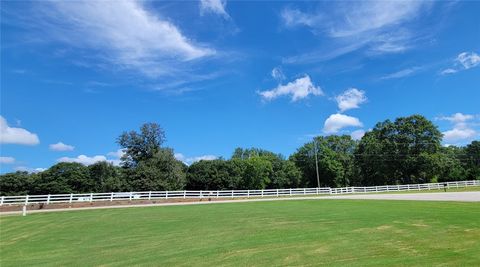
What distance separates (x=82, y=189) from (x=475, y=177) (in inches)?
2959

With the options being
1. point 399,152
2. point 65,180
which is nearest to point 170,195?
point 65,180

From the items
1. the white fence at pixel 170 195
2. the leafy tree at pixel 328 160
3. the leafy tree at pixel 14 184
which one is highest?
the leafy tree at pixel 328 160

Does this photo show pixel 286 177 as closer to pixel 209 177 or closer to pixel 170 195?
pixel 209 177

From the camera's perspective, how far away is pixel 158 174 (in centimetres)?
5781

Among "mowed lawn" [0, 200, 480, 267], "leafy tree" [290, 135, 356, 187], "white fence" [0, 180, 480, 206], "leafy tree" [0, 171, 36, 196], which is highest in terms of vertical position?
"leafy tree" [290, 135, 356, 187]

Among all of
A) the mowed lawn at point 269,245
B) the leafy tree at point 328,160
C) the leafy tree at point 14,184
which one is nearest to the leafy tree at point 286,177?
the leafy tree at point 328,160

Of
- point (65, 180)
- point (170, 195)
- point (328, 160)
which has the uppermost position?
point (328, 160)

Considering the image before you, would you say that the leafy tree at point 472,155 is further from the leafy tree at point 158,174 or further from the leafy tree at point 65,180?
the leafy tree at point 65,180

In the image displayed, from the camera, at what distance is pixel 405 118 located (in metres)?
75.3

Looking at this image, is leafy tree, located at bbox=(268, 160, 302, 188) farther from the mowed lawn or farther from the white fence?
the mowed lawn

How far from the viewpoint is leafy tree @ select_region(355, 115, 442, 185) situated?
71.2m

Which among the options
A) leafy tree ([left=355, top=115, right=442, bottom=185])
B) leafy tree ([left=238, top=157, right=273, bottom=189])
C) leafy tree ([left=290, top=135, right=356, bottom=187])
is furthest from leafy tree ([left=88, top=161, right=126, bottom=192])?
leafy tree ([left=355, top=115, right=442, bottom=185])

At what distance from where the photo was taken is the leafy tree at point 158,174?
56500 millimetres

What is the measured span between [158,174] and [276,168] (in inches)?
1238
